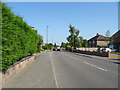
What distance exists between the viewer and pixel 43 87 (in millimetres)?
7801

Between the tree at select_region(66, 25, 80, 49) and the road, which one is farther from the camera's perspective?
the tree at select_region(66, 25, 80, 49)

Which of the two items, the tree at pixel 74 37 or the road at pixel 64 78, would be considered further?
the tree at pixel 74 37

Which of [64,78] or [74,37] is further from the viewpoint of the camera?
[74,37]

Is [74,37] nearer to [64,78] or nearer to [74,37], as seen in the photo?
A: [74,37]

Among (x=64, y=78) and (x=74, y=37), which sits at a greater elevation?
(x=74, y=37)

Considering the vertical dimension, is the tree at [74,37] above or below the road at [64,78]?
above

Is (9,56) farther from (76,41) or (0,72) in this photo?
(76,41)

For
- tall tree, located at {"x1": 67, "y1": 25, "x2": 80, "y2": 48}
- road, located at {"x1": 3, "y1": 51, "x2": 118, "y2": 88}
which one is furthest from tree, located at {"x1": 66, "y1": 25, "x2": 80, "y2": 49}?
road, located at {"x1": 3, "y1": 51, "x2": 118, "y2": 88}

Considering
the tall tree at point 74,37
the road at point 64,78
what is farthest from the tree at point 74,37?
the road at point 64,78

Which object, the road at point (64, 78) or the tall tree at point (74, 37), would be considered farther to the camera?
the tall tree at point (74, 37)

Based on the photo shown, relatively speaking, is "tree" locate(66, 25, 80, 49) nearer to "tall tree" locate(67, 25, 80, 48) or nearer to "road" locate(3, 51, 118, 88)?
"tall tree" locate(67, 25, 80, 48)

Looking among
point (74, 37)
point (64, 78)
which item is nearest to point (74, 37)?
point (74, 37)

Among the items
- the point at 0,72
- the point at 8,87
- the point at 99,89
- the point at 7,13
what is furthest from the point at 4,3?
the point at 99,89

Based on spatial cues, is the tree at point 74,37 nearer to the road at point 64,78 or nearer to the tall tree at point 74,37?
the tall tree at point 74,37
